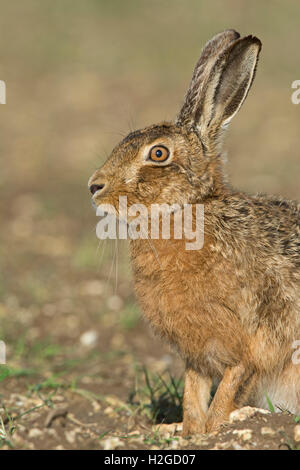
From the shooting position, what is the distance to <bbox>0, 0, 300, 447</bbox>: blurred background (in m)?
6.78

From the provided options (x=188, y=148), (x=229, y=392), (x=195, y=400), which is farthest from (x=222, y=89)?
(x=195, y=400)

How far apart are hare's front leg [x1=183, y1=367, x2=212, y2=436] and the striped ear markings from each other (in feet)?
5.72

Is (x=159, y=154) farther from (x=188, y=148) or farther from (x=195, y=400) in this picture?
(x=195, y=400)

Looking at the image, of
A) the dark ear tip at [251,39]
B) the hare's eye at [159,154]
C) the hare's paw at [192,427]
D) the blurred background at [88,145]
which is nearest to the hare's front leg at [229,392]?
the hare's paw at [192,427]

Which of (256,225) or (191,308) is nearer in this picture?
(191,308)

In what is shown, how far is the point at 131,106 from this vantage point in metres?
13.6

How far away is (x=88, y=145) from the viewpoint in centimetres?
1230

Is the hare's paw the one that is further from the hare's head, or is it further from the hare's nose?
the hare's nose

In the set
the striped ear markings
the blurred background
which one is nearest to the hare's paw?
the blurred background

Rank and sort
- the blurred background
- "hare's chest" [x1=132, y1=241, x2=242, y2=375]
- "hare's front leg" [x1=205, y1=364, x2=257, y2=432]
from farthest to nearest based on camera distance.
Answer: the blurred background, "hare's front leg" [x1=205, y1=364, x2=257, y2=432], "hare's chest" [x1=132, y1=241, x2=242, y2=375]

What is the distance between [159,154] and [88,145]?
7.73 m

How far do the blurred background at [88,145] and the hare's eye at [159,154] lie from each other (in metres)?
0.68

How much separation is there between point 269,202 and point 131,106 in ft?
28.8
